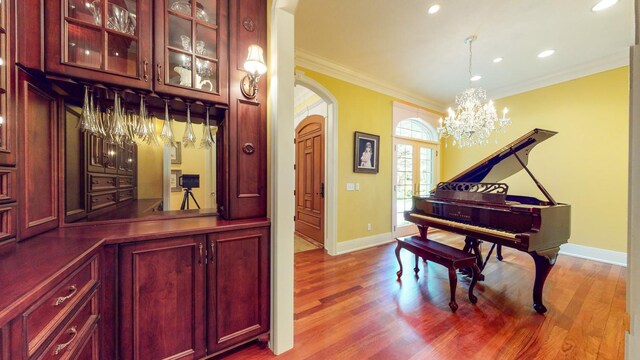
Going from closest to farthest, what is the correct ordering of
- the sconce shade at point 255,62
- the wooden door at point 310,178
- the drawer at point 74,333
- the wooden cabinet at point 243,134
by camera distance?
the drawer at point 74,333 → the sconce shade at point 255,62 → the wooden cabinet at point 243,134 → the wooden door at point 310,178

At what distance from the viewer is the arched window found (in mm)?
4527

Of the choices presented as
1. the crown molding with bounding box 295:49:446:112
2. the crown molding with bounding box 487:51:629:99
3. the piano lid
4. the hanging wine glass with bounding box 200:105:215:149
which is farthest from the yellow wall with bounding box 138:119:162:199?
the crown molding with bounding box 487:51:629:99

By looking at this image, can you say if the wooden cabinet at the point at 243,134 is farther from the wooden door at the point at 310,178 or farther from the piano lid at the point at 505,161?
the piano lid at the point at 505,161

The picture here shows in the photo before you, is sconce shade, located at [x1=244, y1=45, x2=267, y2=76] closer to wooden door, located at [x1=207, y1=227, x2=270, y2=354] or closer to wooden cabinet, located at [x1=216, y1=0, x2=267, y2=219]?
wooden cabinet, located at [x1=216, y1=0, x2=267, y2=219]

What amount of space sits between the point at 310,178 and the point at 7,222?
138 inches

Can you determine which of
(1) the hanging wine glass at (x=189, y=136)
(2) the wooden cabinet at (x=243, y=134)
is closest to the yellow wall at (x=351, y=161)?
(2) the wooden cabinet at (x=243, y=134)

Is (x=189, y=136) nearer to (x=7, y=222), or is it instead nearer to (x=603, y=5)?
(x=7, y=222)

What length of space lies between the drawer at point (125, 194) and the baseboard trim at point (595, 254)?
5.79m

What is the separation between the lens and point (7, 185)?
3.68 feet

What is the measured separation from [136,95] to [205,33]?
634mm

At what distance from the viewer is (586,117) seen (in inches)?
133

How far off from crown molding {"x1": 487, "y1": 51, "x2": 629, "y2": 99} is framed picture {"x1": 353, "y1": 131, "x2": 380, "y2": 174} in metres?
2.51

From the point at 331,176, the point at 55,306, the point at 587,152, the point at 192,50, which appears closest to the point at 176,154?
the point at 192,50

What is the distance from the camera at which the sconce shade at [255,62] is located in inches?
59.5
